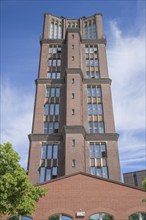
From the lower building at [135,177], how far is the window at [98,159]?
22433 mm

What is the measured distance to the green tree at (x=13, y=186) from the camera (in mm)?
17609

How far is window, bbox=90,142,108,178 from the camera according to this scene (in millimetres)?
38750

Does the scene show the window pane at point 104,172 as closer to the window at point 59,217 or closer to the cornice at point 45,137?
the cornice at point 45,137

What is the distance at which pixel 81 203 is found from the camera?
2523cm

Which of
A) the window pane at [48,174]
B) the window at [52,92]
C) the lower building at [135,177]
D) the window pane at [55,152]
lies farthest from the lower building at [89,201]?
the lower building at [135,177]

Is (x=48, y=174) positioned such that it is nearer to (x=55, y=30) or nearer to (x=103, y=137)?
(x=103, y=137)

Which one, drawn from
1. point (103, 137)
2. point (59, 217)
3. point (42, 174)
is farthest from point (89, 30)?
point (59, 217)

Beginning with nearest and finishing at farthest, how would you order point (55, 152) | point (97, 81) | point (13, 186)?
point (13, 186)
point (55, 152)
point (97, 81)

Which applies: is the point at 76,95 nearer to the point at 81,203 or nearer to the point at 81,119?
the point at 81,119

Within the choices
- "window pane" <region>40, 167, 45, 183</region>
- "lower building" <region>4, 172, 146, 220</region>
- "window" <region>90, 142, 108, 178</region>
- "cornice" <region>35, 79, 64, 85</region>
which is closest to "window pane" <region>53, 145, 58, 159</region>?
"window pane" <region>40, 167, 45, 183</region>

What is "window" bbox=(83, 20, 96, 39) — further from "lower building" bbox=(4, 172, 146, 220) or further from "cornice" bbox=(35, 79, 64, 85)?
"lower building" bbox=(4, 172, 146, 220)

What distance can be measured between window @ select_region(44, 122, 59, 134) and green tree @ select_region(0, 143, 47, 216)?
76.6 ft

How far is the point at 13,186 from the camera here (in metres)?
17.9

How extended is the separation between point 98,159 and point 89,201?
1485cm
